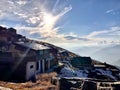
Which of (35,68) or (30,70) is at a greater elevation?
(35,68)

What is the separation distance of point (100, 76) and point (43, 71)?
16180mm

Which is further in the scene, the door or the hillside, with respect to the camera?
the door

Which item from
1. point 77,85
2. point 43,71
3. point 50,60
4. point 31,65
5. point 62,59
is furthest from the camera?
point 62,59

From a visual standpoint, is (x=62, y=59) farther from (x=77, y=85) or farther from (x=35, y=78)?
(x=77, y=85)

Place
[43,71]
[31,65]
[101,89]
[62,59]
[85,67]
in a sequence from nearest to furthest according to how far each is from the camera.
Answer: [101,89] < [31,65] < [43,71] < [85,67] < [62,59]

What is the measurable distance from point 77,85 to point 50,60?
122ft

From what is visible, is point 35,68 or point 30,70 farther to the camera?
point 35,68

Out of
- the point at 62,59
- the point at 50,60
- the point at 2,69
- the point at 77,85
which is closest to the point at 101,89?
the point at 77,85

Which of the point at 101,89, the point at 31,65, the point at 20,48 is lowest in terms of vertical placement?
the point at 101,89

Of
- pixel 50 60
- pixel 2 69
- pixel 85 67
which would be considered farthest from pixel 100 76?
pixel 2 69

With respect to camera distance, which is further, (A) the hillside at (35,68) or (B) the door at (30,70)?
(B) the door at (30,70)

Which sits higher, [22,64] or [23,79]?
[22,64]

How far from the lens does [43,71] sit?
220ft

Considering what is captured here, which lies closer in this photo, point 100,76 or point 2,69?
point 2,69
